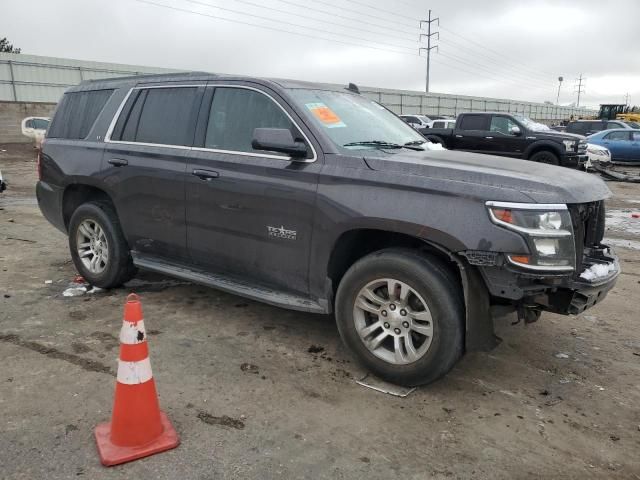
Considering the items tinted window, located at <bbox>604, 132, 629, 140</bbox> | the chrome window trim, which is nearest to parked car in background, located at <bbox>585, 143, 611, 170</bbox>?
tinted window, located at <bbox>604, 132, 629, 140</bbox>

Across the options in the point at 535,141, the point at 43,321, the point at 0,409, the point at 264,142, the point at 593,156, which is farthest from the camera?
the point at 593,156

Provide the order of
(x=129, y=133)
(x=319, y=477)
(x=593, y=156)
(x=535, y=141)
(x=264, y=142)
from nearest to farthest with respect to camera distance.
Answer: (x=319, y=477) < (x=264, y=142) < (x=129, y=133) < (x=535, y=141) < (x=593, y=156)

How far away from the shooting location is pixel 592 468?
2773 mm

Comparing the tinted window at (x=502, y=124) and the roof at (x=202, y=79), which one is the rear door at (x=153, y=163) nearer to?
the roof at (x=202, y=79)

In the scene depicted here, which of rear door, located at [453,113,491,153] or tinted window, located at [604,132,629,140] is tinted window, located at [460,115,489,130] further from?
tinted window, located at [604,132,629,140]

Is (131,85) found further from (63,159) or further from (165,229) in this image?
(165,229)

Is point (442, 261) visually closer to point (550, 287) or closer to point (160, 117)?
point (550, 287)

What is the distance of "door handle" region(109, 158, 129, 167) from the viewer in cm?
483

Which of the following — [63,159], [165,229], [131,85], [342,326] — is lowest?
[342,326]

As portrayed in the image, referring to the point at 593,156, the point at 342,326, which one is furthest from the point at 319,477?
the point at 593,156

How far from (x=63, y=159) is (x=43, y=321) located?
171 centimetres

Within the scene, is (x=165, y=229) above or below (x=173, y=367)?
above

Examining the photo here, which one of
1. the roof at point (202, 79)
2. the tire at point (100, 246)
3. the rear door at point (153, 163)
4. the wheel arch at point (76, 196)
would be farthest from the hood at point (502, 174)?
the wheel arch at point (76, 196)

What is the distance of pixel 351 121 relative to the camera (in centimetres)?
418
